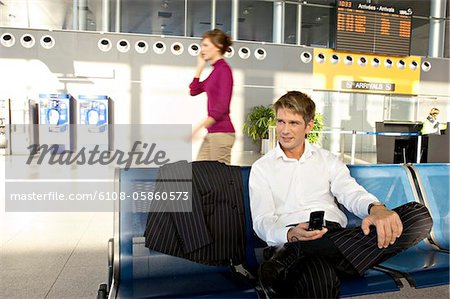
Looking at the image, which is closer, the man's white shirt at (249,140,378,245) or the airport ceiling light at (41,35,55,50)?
the man's white shirt at (249,140,378,245)

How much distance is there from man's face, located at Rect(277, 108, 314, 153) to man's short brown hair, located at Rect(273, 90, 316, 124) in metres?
0.02

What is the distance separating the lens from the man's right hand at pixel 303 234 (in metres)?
1.58

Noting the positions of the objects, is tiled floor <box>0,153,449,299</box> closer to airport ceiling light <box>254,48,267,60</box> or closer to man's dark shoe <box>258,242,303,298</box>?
man's dark shoe <box>258,242,303,298</box>

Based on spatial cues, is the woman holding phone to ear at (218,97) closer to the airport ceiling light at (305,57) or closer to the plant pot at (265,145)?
the plant pot at (265,145)

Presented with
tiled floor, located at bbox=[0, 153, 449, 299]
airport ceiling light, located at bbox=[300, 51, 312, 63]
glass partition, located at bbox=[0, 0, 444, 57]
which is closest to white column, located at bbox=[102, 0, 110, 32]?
glass partition, located at bbox=[0, 0, 444, 57]

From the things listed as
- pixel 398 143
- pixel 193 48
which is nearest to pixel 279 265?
pixel 398 143

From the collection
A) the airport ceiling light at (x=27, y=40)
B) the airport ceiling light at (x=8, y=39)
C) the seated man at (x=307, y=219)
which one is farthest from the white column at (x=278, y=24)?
the seated man at (x=307, y=219)

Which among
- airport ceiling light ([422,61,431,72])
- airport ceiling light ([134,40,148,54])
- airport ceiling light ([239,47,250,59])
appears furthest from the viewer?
airport ceiling light ([422,61,431,72])

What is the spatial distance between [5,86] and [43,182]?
14.2 ft

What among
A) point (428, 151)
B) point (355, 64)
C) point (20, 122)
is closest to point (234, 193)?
point (428, 151)

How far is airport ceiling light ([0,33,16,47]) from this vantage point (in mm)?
9266

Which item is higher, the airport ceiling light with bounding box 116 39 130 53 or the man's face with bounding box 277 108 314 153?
the airport ceiling light with bounding box 116 39 130 53

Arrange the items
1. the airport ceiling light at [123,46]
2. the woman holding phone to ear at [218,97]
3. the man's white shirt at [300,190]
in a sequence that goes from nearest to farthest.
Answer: the man's white shirt at [300,190], the woman holding phone to ear at [218,97], the airport ceiling light at [123,46]

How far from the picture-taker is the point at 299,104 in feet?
6.39
